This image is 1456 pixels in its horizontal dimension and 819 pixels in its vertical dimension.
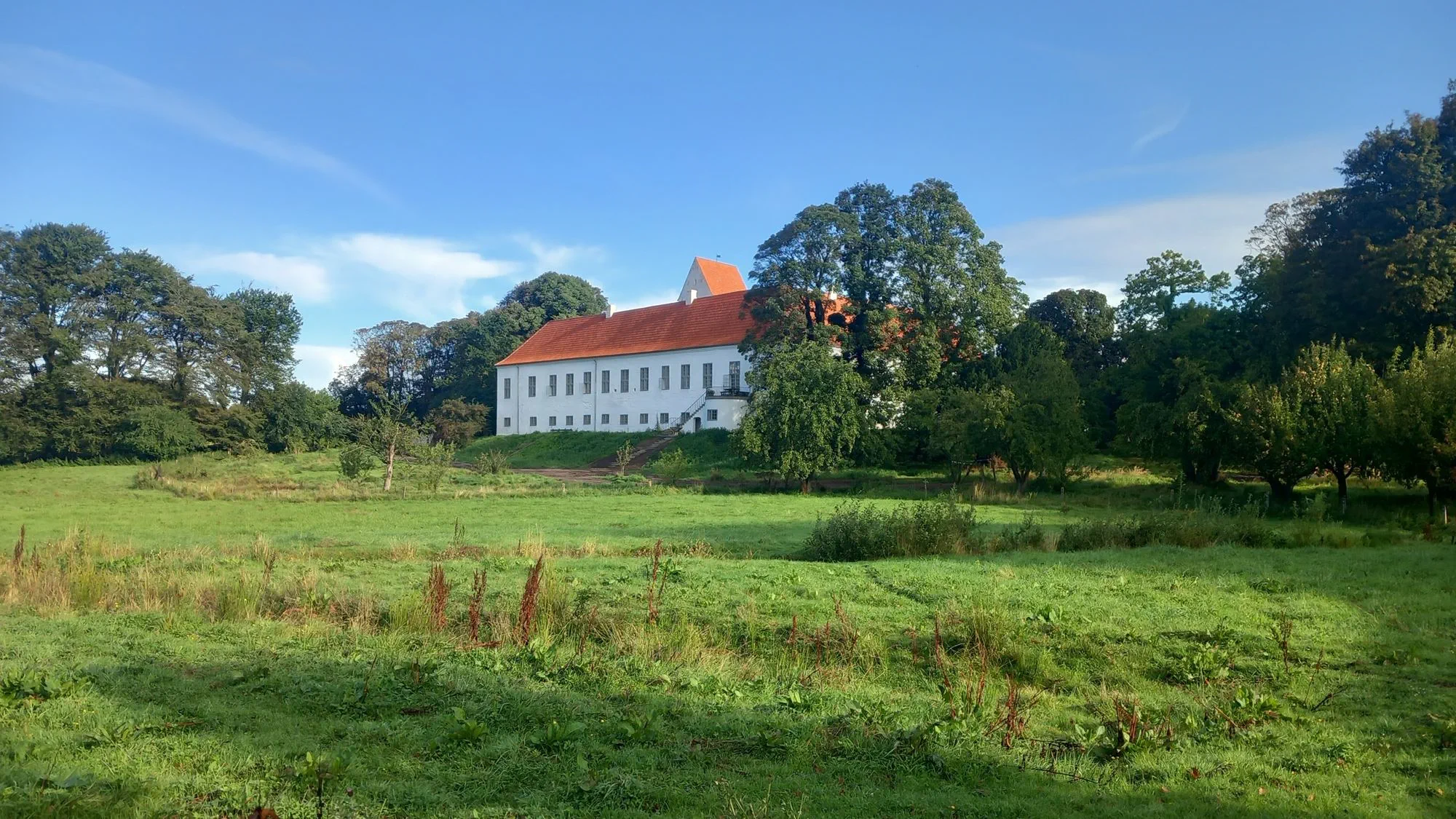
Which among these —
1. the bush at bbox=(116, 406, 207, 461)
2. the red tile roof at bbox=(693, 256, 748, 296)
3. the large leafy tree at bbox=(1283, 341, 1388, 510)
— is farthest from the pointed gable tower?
the large leafy tree at bbox=(1283, 341, 1388, 510)

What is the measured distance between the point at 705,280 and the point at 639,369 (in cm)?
1253

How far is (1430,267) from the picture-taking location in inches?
1136

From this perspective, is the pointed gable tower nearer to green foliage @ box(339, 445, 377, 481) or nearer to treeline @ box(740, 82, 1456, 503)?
treeline @ box(740, 82, 1456, 503)

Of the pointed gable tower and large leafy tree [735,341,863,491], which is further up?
the pointed gable tower

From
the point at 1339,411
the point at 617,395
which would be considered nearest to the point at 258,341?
the point at 617,395

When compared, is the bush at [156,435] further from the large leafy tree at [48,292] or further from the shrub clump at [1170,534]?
the shrub clump at [1170,534]

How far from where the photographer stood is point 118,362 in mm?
59094

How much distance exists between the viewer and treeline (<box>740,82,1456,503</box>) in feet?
89.9

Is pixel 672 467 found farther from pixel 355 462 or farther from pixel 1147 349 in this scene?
pixel 1147 349

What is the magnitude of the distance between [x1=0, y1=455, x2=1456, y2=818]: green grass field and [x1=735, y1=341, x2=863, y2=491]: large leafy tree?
20.0 m

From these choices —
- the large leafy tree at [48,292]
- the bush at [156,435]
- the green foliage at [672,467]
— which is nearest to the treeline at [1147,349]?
the green foliage at [672,467]

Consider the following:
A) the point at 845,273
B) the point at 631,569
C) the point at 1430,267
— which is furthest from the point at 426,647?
the point at 845,273

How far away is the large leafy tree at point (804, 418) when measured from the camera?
121 feet

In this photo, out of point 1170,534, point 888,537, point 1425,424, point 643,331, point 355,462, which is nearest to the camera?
point 888,537
